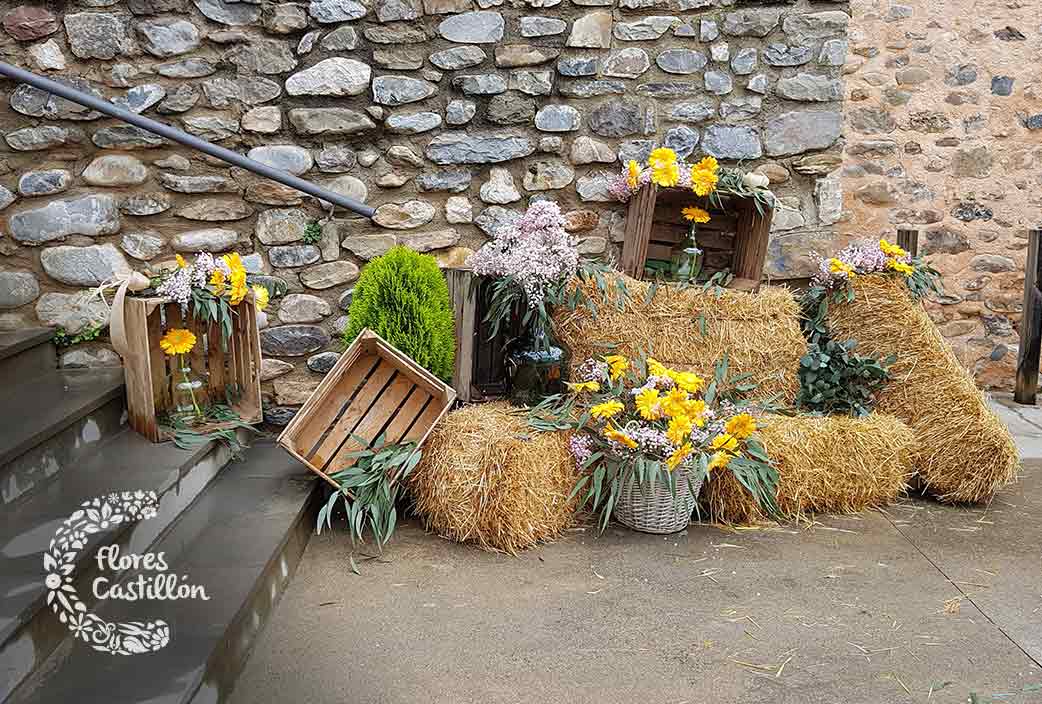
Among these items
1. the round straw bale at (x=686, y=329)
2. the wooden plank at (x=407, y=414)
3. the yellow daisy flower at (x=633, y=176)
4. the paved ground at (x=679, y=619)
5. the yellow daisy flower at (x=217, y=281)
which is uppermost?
the yellow daisy flower at (x=633, y=176)

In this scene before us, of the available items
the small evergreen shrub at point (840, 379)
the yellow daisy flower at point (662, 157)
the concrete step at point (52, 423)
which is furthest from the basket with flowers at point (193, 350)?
the small evergreen shrub at point (840, 379)

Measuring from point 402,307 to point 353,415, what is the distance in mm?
442

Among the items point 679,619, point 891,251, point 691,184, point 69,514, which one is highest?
point 691,184

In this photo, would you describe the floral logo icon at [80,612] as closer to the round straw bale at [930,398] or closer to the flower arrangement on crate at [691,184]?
the flower arrangement on crate at [691,184]

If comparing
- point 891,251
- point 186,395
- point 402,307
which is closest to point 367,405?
point 402,307

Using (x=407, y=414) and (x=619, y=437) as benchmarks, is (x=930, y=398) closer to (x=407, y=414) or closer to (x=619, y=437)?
(x=619, y=437)

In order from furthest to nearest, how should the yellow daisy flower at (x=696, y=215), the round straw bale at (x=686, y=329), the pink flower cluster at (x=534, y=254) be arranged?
the yellow daisy flower at (x=696, y=215), the round straw bale at (x=686, y=329), the pink flower cluster at (x=534, y=254)

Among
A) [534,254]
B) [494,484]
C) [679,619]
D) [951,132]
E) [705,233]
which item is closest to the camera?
[679,619]

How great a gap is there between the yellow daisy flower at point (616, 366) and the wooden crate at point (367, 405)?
0.62 m

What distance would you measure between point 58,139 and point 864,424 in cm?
335

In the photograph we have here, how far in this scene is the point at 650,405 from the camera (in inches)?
109

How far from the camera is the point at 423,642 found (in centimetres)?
214
